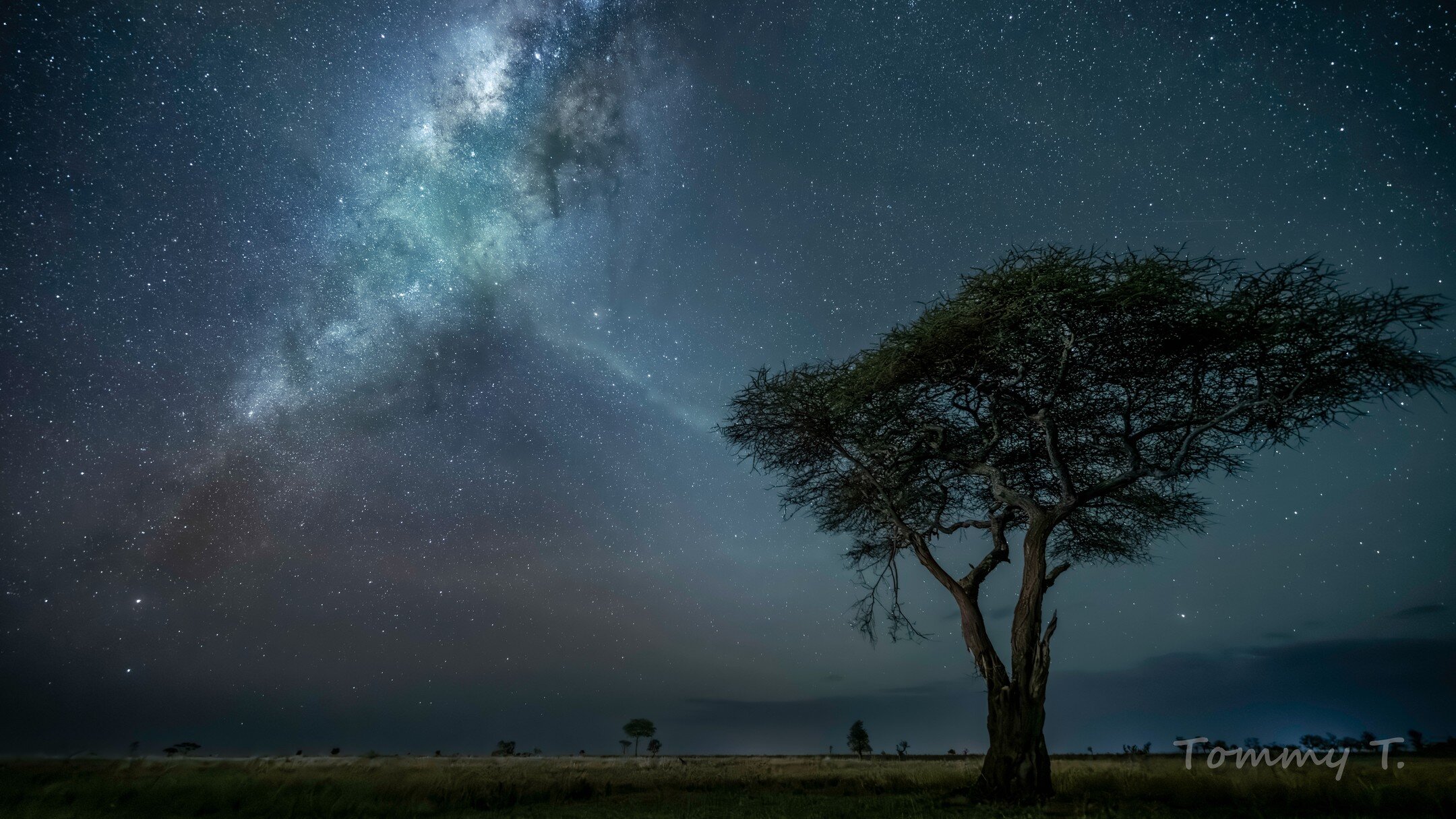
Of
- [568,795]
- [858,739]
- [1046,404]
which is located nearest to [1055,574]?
[1046,404]

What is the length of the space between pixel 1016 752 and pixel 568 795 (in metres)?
9.64

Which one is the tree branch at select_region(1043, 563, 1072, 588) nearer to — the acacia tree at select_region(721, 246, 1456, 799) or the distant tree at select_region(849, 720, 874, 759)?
the acacia tree at select_region(721, 246, 1456, 799)

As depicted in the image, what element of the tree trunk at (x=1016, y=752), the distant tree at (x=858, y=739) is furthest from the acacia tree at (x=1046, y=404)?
the distant tree at (x=858, y=739)

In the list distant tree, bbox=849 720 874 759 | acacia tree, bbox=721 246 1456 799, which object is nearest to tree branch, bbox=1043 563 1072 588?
acacia tree, bbox=721 246 1456 799

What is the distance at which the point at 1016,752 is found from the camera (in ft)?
39.5

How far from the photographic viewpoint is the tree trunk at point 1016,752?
1177 centimetres

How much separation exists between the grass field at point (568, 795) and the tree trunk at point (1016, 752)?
21.7 inches

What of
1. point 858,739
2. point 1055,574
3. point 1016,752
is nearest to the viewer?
point 1016,752

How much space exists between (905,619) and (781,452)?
513 cm

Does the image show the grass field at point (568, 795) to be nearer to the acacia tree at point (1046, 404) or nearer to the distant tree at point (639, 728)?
the acacia tree at point (1046, 404)

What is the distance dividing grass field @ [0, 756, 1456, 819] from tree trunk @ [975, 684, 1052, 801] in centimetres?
55

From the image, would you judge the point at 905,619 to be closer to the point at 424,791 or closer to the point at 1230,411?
the point at 1230,411

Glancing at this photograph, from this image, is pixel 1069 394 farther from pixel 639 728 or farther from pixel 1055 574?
pixel 639 728

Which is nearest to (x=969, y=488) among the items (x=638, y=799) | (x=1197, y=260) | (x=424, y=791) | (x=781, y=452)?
(x=781, y=452)
